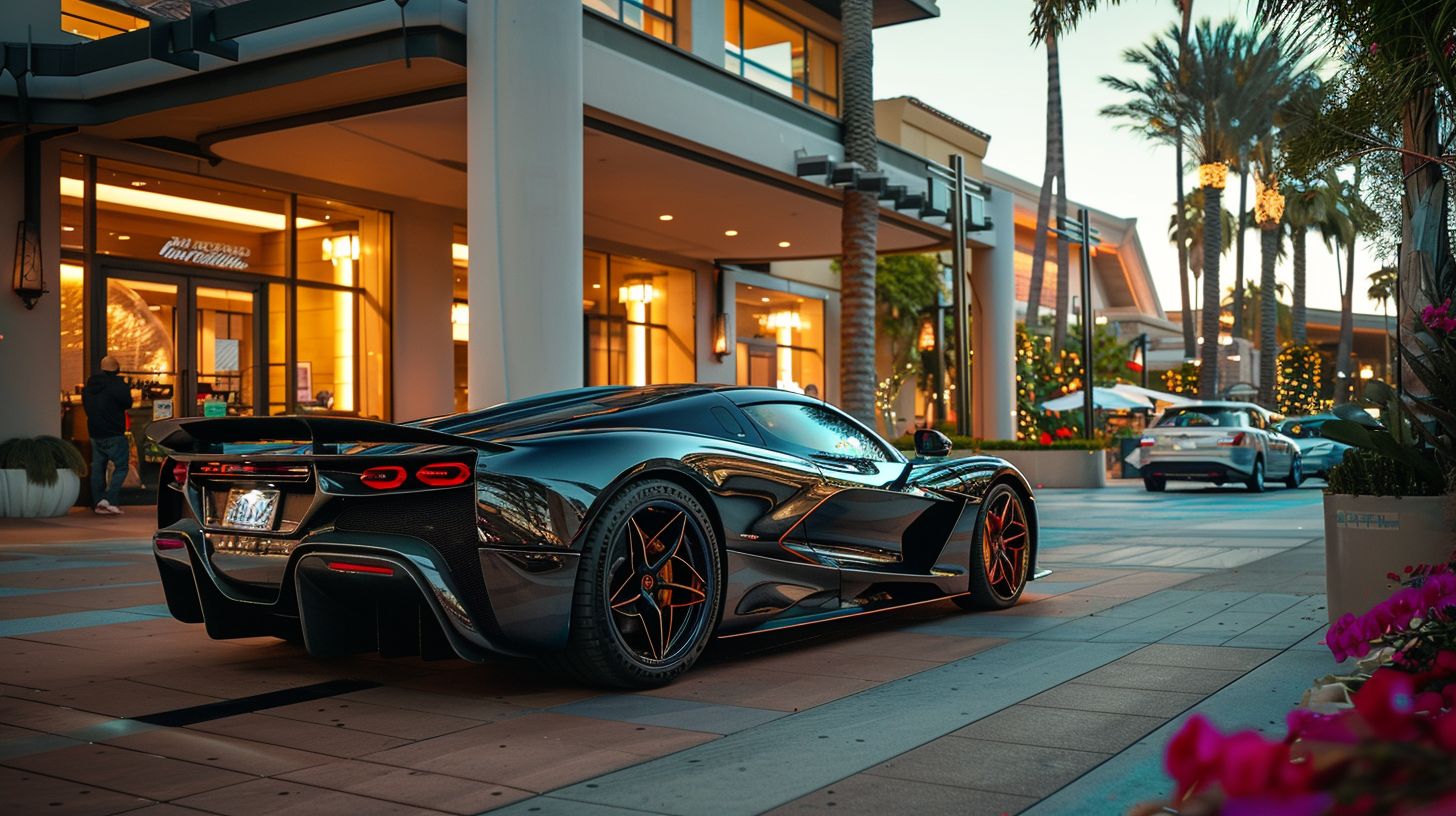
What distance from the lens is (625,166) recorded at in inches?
632

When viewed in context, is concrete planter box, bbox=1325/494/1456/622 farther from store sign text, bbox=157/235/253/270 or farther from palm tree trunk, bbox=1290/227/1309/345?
palm tree trunk, bbox=1290/227/1309/345

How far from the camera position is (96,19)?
593 inches

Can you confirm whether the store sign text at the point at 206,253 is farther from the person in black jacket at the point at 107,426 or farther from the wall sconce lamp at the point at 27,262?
the person in black jacket at the point at 107,426

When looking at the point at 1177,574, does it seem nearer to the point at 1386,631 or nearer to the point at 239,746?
the point at 1386,631

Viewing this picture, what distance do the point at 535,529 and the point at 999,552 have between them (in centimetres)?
347

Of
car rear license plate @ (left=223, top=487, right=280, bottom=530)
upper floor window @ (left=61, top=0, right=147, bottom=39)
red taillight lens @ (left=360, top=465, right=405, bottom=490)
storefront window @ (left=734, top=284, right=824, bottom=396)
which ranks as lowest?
car rear license plate @ (left=223, top=487, right=280, bottom=530)

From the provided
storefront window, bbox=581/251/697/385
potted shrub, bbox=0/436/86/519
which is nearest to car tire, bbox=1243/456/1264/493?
storefront window, bbox=581/251/697/385

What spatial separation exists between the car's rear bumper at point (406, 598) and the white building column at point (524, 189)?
707 centimetres

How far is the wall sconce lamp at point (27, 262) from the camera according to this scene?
553 inches

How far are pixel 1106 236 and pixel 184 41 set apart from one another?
5922 centimetres

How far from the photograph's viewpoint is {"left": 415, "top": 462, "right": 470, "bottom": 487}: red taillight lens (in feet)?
14.8

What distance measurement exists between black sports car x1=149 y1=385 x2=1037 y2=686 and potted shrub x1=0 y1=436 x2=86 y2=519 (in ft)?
32.0

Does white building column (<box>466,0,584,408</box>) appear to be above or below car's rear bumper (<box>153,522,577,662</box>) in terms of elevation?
above

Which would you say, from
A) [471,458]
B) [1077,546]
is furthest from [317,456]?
[1077,546]
